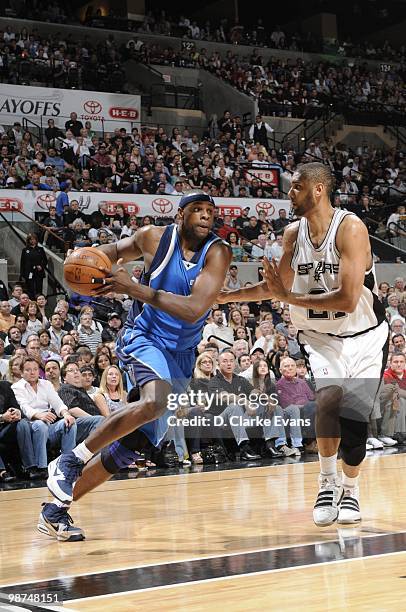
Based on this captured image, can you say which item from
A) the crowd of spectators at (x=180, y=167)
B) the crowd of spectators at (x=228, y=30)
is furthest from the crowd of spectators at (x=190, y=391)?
the crowd of spectators at (x=228, y=30)

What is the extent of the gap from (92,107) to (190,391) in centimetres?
1119

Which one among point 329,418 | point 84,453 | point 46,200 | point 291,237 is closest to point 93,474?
point 84,453

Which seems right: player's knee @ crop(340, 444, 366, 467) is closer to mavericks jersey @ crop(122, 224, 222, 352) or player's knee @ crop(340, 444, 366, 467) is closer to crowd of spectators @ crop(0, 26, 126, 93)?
mavericks jersey @ crop(122, 224, 222, 352)

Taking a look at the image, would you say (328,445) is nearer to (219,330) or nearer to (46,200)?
(219,330)

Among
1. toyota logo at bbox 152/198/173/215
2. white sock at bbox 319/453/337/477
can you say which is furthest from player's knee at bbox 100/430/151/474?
toyota logo at bbox 152/198/173/215

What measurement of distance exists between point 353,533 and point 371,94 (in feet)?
72.9

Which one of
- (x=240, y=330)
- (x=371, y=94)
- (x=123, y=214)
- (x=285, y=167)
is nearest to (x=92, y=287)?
(x=240, y=330)

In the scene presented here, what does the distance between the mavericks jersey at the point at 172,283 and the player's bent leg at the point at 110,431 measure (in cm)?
27

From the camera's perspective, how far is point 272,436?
968 centimetres

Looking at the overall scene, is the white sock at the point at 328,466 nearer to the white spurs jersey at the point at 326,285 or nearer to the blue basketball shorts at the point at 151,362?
the white spurs jersey at the point at 326,285

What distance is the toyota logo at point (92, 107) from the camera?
19.2m

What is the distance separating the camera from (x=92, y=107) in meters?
19.2

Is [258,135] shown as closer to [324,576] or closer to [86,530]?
[86,530]

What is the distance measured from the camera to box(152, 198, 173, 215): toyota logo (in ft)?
52.2
